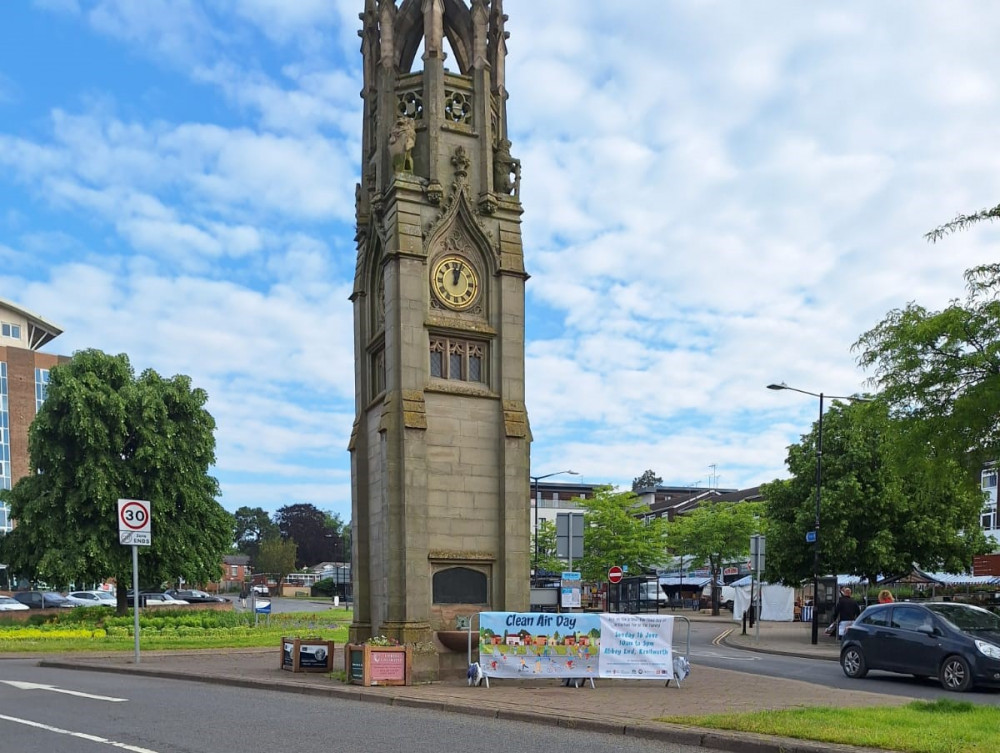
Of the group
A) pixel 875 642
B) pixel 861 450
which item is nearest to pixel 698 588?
pixel 861 450

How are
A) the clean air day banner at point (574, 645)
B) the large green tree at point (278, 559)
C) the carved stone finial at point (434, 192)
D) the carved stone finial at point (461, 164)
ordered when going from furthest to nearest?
the large green tree at point (278, 559), the carved stone finial at point (461, 164), the carved stone finial at point (434, 192), the clean air day banner at point (574, 645)

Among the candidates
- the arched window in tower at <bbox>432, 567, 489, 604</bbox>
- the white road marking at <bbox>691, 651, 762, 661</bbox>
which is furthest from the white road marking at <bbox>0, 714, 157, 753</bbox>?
the white road marking at <bbox>691, 651, 762, 661</bbox>

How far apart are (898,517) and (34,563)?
3387cm

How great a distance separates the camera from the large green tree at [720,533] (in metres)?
72.9

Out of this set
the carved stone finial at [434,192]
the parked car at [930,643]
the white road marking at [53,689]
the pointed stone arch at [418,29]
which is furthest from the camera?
the pointed stone arch at [418,29]

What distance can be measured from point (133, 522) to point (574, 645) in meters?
10.6

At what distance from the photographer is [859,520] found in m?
36.4

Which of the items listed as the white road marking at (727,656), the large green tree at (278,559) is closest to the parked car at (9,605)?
the white road marking at (727,656)

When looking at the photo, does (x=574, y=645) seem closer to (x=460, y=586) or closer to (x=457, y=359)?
(x=460, y=586)

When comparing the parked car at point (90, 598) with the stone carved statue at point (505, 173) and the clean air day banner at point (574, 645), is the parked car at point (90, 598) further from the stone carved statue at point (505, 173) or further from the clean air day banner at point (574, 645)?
the clean air day banner at point (574, 645)

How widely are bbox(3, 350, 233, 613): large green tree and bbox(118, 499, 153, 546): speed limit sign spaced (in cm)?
2082

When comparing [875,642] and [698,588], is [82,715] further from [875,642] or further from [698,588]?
[698,588]

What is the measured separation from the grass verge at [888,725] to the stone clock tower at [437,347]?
817 centimetres

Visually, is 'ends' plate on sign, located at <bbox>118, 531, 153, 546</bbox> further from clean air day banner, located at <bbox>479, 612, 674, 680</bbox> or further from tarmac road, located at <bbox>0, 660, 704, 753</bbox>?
clean air day banner, located at <bbox>479, 612, 674, 680</bbox>
